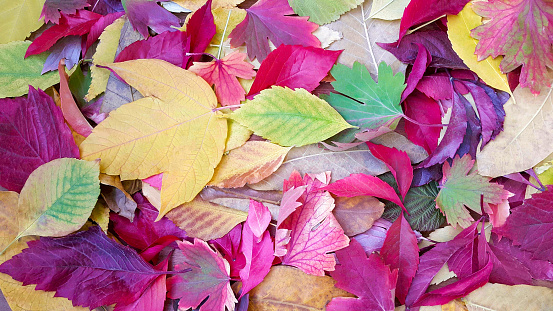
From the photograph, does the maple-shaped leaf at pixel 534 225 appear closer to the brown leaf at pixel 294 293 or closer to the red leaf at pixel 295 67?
the brown leaf at pixel 294 293

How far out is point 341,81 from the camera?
23.5 inches

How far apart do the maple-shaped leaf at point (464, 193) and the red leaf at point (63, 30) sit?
701 millimetres

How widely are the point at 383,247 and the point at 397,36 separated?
354mm

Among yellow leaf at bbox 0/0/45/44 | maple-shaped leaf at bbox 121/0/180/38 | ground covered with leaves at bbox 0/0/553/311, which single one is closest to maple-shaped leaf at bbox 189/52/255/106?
ground covered with leaves at bbox 0/0/553/311

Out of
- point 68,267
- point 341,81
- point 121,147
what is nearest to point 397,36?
point 341,81

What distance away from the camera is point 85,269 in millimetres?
594

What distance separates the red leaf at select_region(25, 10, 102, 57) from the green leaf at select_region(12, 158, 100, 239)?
0.75 ft

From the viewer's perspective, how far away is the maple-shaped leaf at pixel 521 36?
55 centimetres

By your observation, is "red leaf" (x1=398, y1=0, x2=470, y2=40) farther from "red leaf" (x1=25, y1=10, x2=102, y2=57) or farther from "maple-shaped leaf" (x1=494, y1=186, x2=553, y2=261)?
"red leaf" (x1=25, y1=10, x2=102, y2=57)

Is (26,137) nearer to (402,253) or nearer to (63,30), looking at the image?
(63,30)

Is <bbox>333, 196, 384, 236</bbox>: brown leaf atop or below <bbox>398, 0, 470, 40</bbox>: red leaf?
below

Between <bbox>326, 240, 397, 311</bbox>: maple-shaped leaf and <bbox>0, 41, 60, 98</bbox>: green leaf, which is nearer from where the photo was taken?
<bbox>326, 240, 397, 311</bbox>: maple-shaped leaf

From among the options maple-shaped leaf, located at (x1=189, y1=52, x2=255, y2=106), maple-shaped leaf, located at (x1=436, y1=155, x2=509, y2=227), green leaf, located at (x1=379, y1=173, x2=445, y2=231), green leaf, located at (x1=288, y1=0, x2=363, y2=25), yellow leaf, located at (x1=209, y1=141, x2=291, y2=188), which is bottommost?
green leaf, located at (x1=379, y1=173, x2=445, y2=231)

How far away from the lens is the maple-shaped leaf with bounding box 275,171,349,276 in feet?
1.90
